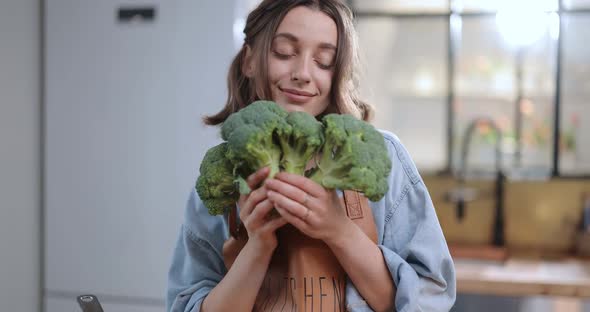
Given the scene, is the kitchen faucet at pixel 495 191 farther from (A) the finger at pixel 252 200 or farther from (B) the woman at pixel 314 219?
(A) the finger at pixel 252 200

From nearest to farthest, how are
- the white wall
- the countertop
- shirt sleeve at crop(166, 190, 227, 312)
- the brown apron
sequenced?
the brown apron
shirt sleeve at crop(166, 190, 227, 312)
the white wall
the countertop

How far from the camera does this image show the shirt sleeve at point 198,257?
42.5 inches

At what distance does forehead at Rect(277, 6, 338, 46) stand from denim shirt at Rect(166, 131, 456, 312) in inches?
8.0

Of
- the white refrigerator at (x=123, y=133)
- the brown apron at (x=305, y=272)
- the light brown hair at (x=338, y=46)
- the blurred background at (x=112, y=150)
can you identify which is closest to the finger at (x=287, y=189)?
the brown apron at (x=305, y=272)

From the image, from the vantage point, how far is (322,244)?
0.98 meters

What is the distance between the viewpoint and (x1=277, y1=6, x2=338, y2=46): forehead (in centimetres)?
101

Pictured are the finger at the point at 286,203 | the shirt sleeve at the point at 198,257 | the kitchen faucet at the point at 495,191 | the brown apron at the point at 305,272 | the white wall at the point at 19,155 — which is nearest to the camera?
the finger at the point at 286,203

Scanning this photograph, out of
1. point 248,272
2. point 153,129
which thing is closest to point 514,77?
point 153,129

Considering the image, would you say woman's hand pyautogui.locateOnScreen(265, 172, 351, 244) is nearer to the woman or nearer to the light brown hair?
the woman

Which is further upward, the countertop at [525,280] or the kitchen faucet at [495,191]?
the kitchen faucet at [495,191]

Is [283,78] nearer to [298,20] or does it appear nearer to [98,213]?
[298,20]

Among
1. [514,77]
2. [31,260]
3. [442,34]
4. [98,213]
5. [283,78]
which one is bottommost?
[31,260]

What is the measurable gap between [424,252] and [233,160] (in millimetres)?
324

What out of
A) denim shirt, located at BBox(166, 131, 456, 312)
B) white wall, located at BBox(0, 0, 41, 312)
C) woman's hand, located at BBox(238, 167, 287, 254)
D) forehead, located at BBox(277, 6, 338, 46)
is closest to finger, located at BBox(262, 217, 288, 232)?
woman's hand, located at BBox(238, 167, 287, 254)
